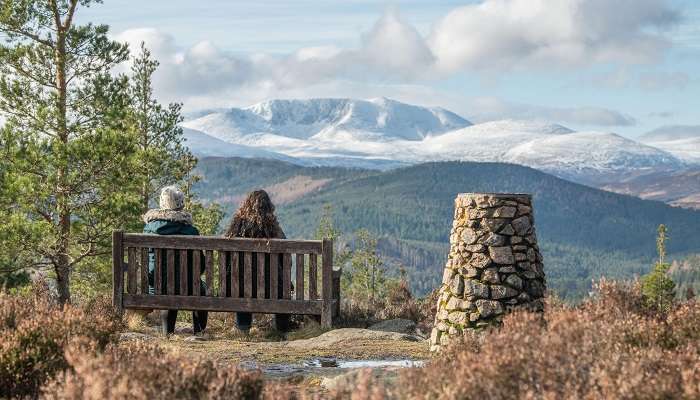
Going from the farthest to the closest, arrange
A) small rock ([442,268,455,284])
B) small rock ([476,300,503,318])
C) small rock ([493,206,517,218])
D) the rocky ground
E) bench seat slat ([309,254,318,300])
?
bench seat slat ([309,254,318,300]) → small rock ([442,268,455,284]) → small rock ([493,206,517,218]) → small rock ([476,300,503,318]) → the rocky ground

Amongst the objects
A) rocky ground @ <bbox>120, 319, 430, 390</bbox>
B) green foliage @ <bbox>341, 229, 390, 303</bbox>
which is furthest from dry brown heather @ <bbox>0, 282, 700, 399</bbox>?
green foliage @ <bbox>341, 229, 390, 303</bbox>

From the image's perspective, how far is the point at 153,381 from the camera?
5098 mm

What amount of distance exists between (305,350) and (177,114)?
827 inches

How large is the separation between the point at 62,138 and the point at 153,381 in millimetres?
14063

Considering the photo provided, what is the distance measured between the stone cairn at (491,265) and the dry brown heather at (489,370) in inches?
113

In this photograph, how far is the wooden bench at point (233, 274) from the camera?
12.1 meters

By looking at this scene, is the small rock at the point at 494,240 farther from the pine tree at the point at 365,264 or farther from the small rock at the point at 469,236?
the pine tree at the point at 365,264

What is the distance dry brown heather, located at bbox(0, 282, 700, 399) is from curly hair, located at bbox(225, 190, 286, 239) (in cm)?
568

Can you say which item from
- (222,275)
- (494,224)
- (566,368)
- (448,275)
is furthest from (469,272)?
(566,368)

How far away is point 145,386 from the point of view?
5008 millimetres

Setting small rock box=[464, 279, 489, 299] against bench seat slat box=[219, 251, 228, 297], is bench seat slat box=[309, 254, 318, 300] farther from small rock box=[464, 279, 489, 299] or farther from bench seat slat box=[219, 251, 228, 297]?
small rock box=[464, 279, 489, 299]

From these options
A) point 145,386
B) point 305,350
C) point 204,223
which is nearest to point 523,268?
point 305,350

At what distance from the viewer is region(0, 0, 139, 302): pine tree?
17.2m

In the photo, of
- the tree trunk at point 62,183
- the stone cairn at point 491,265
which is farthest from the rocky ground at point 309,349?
the tree trunk at point 62,183
